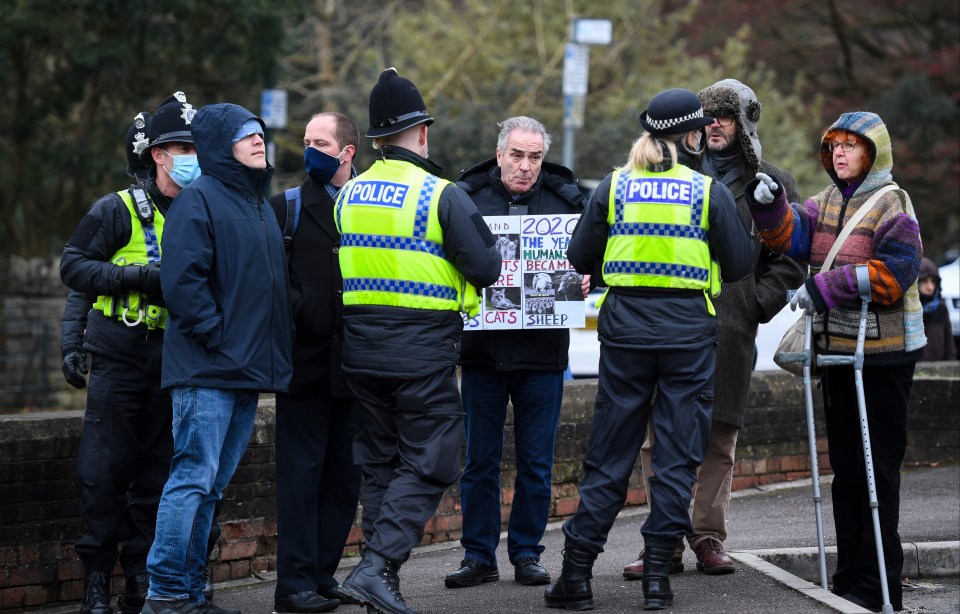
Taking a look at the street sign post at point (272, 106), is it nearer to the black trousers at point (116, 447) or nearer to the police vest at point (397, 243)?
the black trousers at point (116, 447)

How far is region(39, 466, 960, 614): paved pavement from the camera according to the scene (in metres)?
6.29

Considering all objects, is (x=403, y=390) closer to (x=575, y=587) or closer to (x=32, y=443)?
(x=575, y=587)

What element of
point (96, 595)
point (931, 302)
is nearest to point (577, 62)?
point (931, 302)

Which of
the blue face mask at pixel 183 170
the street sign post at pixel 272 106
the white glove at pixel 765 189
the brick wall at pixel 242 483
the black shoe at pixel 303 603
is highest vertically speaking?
the street sign post at pixel 272 106

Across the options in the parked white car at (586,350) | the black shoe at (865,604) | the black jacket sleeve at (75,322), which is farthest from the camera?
the parked white car at (586,350)

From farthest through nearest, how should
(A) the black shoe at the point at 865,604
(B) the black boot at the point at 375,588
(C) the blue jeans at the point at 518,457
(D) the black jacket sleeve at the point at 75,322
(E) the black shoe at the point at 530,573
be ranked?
(C) the blue jeans at the point at 518,457, (E) the black shoe at the point at 530,573, (A) the black shoe at the point at 865,604, (D) the black jacket sleeve at the point at 75,322, (B) the black boot at the point at 375,588

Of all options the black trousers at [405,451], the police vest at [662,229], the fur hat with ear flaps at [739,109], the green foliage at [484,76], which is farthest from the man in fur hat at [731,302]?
the green foliage at [484,76]

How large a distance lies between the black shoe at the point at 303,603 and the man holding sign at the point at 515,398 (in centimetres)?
74

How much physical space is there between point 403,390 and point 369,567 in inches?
28.5

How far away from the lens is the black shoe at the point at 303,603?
6344 mm

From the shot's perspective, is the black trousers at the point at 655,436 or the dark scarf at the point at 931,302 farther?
the dark scarf at the point at 931,302

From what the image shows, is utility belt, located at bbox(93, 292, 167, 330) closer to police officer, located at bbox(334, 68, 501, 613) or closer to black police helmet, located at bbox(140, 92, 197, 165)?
black police helmet, located at bbox(140, 92, 197, 165)

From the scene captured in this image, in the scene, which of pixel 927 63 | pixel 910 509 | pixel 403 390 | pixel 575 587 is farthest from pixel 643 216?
pixel 927 63

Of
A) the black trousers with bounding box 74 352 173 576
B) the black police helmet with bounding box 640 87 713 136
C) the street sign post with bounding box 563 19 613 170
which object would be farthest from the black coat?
the street sign post with bounding box 563 19 613 170
